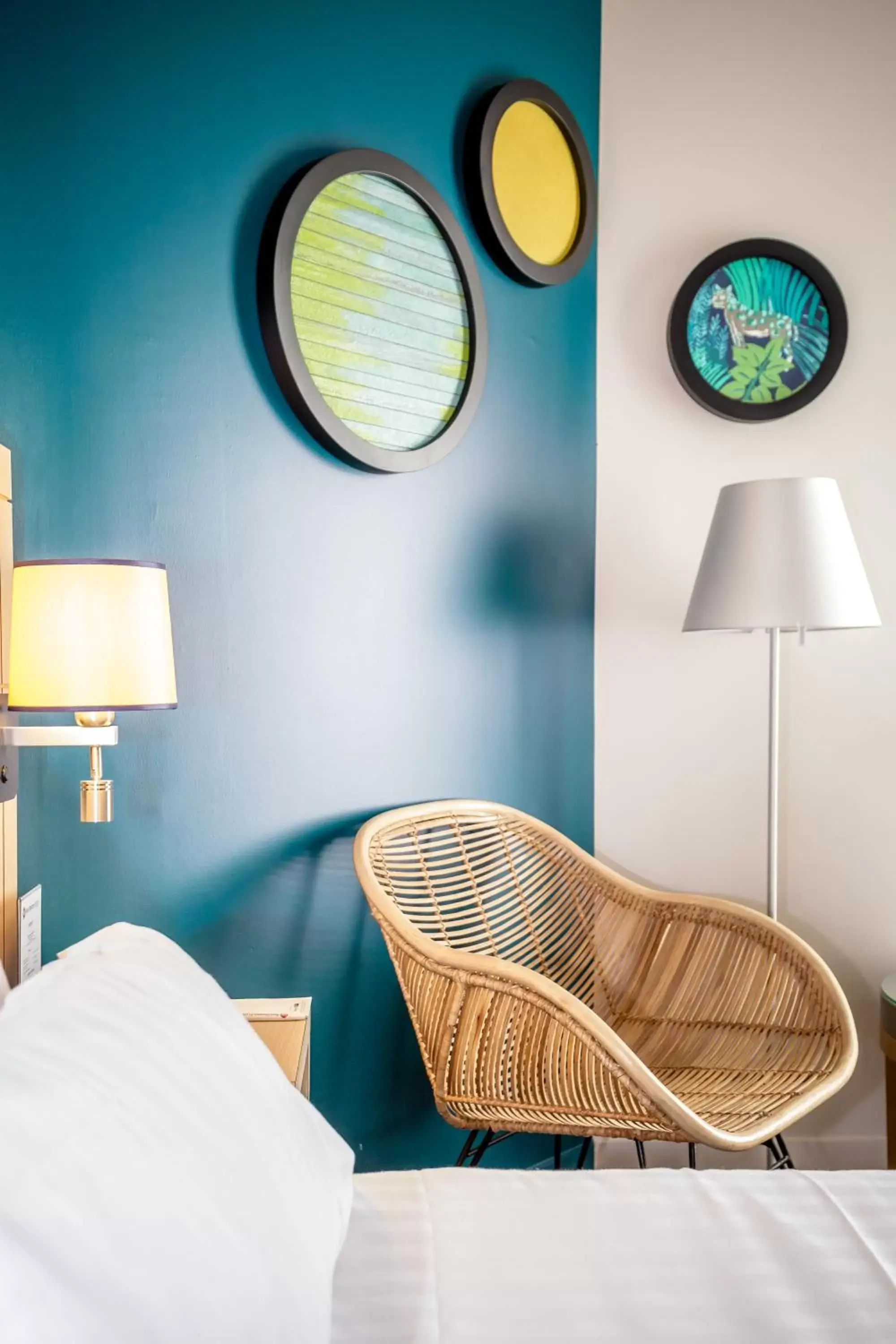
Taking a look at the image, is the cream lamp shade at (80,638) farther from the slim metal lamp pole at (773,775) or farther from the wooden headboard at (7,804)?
the slim metal lamp pole at (773,775)

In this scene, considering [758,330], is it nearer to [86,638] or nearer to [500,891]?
[500,891]

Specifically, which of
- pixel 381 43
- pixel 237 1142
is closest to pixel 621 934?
pixel 237 1142

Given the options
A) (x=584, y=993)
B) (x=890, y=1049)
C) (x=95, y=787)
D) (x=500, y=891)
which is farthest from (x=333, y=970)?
(x=890, y=1049)

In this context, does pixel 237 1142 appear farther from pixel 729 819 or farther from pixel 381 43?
pixel 381 43

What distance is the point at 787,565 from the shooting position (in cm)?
189

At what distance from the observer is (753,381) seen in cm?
233

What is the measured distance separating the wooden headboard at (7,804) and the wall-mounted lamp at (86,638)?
4.1 inches

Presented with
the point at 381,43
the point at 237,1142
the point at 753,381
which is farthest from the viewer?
the point at 753,381

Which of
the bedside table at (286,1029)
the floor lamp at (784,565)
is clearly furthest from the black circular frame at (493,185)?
the bedside table at (286,1029)

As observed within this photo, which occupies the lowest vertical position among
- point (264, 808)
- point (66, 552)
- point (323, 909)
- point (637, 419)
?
point (323, 909)

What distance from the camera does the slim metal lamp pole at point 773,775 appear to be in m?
2.06

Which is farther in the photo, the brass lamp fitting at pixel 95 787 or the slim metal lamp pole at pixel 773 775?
the slim metal lamp pole at pixel 773 775

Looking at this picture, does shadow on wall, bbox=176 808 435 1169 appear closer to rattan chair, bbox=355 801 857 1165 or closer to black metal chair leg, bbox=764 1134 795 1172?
rattan chair, bbox=355 801 857 1165

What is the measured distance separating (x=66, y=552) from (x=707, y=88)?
1805 mm
